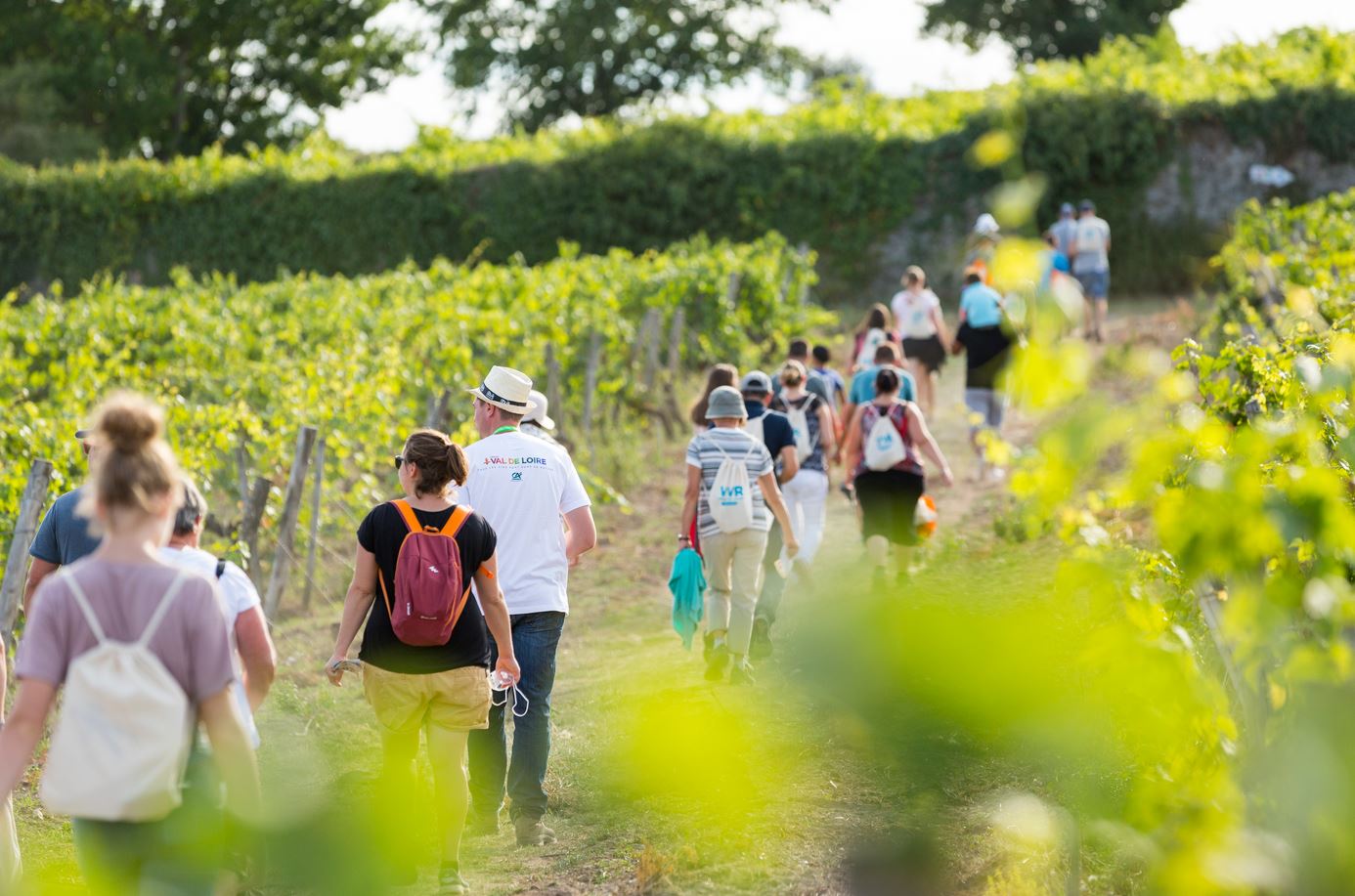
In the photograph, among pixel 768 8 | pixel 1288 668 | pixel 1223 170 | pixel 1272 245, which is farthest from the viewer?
pixel 768 8

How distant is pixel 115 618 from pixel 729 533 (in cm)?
465

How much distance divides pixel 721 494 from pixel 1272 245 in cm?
998

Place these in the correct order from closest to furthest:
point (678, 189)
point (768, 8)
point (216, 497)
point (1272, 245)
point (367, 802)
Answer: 1. point (367, 802)
2. point (216, 497)
3. point (1272, 245)
4. point (678, 189)
5. point (768, 8)

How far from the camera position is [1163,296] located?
24.9 metres

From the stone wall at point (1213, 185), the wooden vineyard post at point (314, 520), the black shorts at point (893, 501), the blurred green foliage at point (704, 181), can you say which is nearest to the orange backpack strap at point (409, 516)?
the black shorts at point (893, 501)

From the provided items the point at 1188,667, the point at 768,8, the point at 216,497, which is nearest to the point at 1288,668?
the point at 1188,667

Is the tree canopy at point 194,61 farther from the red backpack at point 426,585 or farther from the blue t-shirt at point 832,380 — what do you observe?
the red backpack at point 426,585

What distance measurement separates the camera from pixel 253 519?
8.69 metres

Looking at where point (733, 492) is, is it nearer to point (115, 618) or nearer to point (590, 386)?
point (115, 618)

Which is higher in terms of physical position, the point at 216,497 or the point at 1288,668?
the point at 1288,668

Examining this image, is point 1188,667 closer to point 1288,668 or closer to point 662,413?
point 1288,668

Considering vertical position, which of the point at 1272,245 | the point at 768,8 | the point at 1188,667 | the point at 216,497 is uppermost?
the point at 768,8

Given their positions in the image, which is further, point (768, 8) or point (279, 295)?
point (768, 8)

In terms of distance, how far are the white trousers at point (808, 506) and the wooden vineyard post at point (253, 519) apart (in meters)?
2.98
